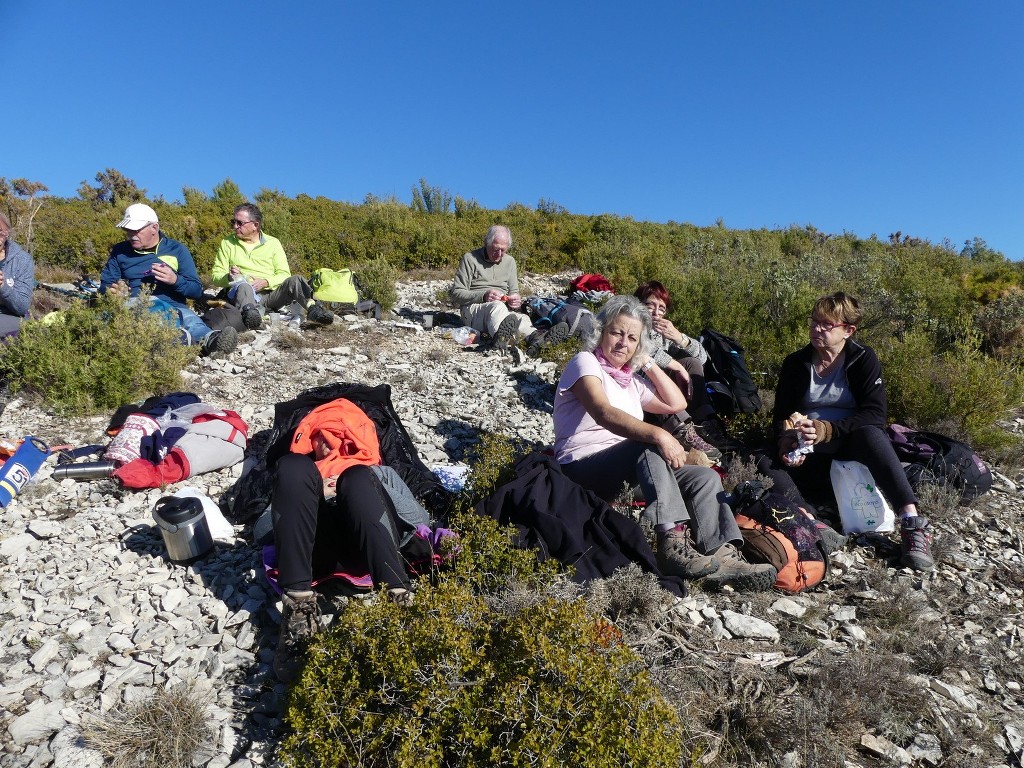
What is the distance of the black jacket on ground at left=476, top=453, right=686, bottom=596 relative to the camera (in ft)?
10.3

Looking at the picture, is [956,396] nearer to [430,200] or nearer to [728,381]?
[728,381]

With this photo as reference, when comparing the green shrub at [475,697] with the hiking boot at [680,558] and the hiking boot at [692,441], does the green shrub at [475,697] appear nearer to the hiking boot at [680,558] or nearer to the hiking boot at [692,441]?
the hiking boot at [680,558]

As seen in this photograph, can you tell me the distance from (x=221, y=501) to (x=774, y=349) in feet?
18.7

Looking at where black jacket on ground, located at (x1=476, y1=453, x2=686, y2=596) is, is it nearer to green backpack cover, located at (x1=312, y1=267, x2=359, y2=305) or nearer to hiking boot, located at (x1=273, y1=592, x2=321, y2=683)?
A: hiking boot, located at (x1=273, y1=592, x2=321, y2=683)

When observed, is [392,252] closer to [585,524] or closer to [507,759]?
[585,524]

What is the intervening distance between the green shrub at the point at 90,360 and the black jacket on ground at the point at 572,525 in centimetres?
356

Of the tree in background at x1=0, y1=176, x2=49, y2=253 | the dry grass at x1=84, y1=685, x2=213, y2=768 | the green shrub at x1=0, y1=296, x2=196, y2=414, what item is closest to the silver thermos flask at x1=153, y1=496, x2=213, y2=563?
the dry grass at x1=84, y1=685, x2=213, y2=768

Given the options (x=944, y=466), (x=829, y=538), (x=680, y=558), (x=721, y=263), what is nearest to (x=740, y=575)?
(x=680, y=558)

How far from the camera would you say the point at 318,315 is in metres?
7.58

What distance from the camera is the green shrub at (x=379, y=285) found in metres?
8.83

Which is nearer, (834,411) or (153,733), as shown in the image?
(153,733)

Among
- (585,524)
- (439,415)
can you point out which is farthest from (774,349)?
(585,524)

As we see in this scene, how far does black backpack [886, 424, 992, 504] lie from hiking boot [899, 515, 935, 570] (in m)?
0.55

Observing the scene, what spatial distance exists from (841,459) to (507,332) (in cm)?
406
